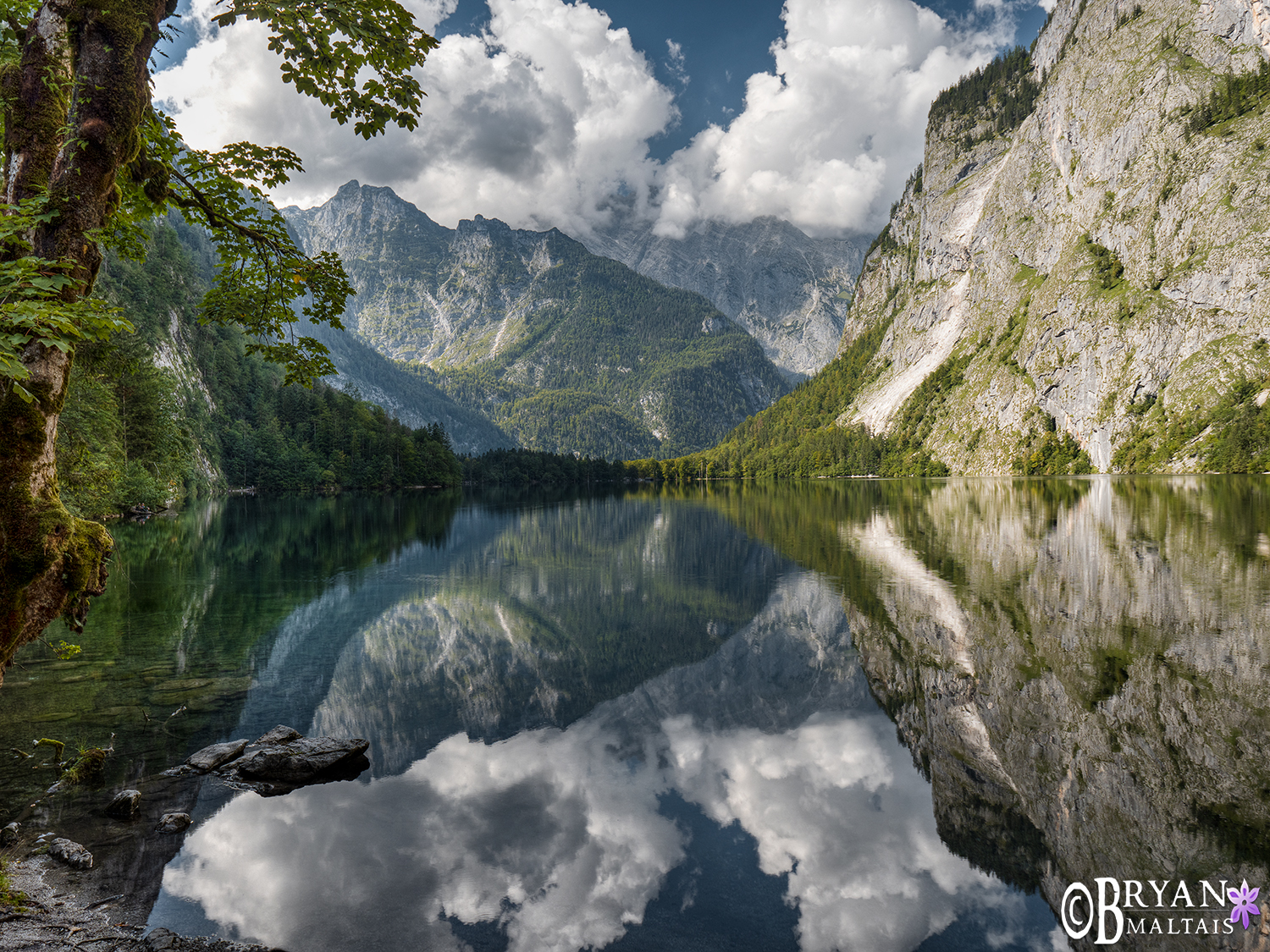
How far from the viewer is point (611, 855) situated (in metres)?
9.81

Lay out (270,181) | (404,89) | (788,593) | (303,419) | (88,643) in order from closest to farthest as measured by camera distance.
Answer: (404,89) < (270,181) < (88,643) < (788,593) < (303,419)

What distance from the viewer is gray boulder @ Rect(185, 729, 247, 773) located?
38.1ft

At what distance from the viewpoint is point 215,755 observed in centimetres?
1191

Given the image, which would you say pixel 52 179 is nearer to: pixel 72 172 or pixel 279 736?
pixel 72 172

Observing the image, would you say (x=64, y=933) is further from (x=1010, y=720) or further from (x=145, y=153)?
(x=1010, y=720)

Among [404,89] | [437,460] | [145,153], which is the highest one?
[404,89]

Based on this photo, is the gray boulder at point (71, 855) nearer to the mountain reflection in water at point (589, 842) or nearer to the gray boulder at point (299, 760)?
the mountain reflection in water at point (589, 842)

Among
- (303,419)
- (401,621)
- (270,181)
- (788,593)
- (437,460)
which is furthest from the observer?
(437,460)

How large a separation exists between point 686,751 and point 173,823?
9.06 m

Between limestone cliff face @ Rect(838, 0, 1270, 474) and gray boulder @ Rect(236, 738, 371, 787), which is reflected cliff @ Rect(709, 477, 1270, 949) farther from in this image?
limestone cliff face @ Rect(838, 0, 1270, 474)

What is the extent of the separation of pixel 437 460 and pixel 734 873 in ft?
535

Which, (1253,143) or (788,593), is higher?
(1253,143)

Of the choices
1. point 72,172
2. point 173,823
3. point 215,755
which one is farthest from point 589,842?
point 72,172

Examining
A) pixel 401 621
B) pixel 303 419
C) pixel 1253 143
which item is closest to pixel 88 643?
pixel 401 621
